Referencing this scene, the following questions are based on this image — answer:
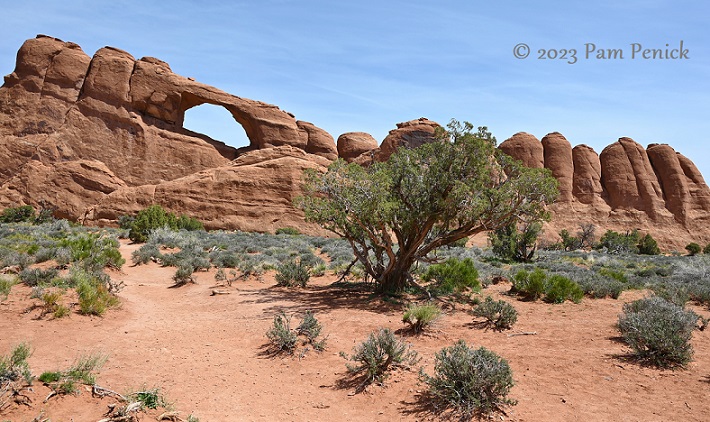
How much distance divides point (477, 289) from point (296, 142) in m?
38.3

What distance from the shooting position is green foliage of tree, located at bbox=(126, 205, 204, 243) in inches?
895

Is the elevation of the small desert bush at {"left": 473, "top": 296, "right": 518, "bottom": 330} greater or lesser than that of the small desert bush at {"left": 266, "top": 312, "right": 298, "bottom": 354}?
greater

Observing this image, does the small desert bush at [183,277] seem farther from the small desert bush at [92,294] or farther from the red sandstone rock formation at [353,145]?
the red sandstone rock formation at [353,145]

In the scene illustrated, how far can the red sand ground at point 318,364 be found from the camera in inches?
186

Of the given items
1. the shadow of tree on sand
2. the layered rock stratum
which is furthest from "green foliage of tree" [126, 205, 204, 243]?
the shadow of tree on sand

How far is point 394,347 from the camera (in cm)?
584

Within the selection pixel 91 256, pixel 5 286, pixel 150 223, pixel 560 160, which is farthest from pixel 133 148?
pixel 560 160

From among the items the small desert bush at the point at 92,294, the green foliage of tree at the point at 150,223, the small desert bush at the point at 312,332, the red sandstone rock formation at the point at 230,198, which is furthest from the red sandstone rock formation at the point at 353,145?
the small desert bush at the point at 312,332

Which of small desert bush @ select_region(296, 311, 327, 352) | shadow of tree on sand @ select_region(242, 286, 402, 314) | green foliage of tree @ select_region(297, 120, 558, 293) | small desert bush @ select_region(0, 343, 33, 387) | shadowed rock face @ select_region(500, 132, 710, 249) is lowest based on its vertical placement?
shadow of tree on sand @ select_region(242, 286, 402, 314)

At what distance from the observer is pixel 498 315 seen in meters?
8.63

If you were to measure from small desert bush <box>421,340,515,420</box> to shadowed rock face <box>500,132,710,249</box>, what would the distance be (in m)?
47.4

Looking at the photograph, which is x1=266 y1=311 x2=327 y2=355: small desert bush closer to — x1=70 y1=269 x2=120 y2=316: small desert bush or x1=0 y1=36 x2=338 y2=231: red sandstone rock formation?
x1=70 y1=269 x2=120 y2=316: small desert bush

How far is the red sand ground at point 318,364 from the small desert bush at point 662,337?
24 cm

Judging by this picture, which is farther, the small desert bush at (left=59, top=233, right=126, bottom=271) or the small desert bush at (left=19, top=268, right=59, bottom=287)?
the small desert bush at (left=59, top=233, right=126, bottom=271)
